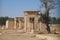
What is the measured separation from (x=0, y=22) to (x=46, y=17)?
31.1 m

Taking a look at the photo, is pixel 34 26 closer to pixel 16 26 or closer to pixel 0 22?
pixel 16 26

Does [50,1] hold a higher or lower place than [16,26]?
higher

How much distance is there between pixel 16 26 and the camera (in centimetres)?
3966

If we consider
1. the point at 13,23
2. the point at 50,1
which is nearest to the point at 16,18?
the point at 13,23

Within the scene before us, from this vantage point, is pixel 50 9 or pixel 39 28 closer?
pixel 50 9

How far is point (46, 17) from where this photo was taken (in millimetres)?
21594

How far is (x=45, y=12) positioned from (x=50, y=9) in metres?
0.81

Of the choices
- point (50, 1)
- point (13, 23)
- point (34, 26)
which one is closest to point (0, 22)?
point (13, 23)

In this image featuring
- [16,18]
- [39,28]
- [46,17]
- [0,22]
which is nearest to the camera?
[46,17]

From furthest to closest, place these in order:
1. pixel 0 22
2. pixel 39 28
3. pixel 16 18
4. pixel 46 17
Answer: pixel 0 22 < pixel 16 18 < pixel 39 28 < pixel 46 17

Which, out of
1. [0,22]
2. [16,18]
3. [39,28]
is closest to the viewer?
[39,28]

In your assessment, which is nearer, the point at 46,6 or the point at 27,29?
the point at 46,6

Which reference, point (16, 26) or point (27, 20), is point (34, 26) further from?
point (16, 26)

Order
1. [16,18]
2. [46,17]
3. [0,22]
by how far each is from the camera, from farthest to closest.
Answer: [0,22], [16,18], [46,17]
